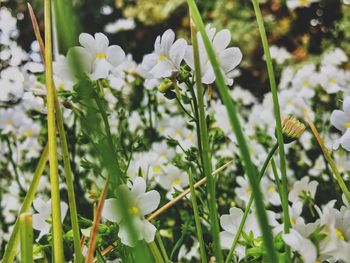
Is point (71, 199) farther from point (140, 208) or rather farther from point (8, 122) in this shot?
point (8, 122)

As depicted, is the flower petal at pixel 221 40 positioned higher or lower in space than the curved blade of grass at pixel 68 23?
higher

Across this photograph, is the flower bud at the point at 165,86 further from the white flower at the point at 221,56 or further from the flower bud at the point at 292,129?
the flower bud at the point at 292,129

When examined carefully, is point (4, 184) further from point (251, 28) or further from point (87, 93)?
A: point (251, 28)

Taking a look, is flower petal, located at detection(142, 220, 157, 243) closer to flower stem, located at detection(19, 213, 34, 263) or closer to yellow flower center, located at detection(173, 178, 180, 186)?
flower stem, located at detection(19, 213, 34, 263)

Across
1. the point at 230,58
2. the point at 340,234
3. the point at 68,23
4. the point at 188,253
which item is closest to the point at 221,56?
the point at 230,58

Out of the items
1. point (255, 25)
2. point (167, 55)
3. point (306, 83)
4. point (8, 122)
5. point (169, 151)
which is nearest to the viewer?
point (167, 55)

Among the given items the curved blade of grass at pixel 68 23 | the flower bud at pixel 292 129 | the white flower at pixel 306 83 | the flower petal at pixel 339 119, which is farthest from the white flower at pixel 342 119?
the white flower at pixel 306 83

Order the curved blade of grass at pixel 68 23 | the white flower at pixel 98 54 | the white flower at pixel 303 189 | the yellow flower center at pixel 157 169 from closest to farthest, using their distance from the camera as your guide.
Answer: the curved blade of grass at pixel 68 23
the white flower at pixel 98 54
the white flower at pixel 303 189
the yellow flower center at pixel 157 169

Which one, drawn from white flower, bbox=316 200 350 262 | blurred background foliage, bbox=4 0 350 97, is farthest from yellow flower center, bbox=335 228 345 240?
blurred background foliage, bbox=4 0 350 97
